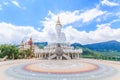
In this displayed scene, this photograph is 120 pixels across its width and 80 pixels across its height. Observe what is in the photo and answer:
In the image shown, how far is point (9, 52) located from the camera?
3347 cm

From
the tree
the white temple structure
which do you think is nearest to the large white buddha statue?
the white temple structure

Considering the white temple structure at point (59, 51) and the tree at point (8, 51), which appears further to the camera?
the tree at point (8, 51)

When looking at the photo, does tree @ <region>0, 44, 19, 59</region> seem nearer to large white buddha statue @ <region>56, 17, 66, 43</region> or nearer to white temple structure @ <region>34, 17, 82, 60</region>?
white temple structure @ <region>34, 17, 82, 60</region>

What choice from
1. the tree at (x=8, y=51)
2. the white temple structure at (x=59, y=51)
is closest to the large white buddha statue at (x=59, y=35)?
the white temple structure at (x=59, y=51)

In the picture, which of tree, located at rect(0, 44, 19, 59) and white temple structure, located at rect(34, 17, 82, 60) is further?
tree, located at rect(0, 44, 19, 59)

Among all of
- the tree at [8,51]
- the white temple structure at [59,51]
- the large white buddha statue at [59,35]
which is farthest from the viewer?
the tree at [8,51]

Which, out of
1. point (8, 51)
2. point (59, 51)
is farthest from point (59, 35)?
point (8, 51)

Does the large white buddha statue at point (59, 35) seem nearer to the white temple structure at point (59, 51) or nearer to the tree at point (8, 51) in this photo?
the white temple structure at point (59, 51)

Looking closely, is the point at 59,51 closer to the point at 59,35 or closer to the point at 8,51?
the point at 59,35

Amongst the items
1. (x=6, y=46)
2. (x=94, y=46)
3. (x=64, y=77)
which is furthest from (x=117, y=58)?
(x=94, y=46)

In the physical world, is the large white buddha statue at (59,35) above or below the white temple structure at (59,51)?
above

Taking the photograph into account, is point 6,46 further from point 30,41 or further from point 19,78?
point 19,78

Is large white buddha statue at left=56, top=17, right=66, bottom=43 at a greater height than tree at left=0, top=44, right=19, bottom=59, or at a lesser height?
greater

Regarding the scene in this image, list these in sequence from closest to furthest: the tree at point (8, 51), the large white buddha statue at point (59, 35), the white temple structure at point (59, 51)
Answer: the white temple structure at point (59, 51)
the large white buddha statue at point (59, 35)
the tree at point (8, 51)
